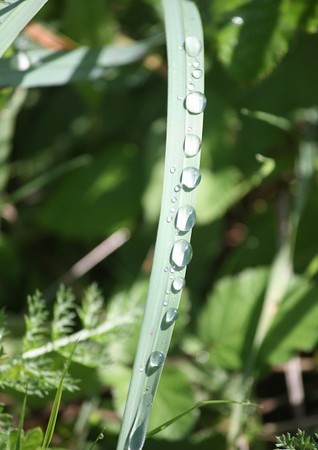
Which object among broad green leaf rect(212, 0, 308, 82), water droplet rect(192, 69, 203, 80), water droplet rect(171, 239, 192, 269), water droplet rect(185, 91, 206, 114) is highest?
broad green leaf rect(212, 0, 308, 82)

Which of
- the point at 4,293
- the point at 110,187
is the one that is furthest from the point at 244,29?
the point at 4,293

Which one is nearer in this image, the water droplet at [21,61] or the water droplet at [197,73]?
the water droplet at [197,73]

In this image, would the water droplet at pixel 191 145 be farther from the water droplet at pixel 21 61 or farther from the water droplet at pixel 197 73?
the water droplet at pixel 21 61

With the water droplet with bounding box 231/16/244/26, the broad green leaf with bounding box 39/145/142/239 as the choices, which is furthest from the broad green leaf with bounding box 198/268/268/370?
the water droplet with bounding box 231/16/244/26

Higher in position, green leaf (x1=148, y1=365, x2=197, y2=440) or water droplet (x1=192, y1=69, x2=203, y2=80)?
water droplet (x1=192, y1=69, x2=203, y2=80)

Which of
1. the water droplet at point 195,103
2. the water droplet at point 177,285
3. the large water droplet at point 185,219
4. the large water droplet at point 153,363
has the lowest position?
the large water droplet at point 153,363

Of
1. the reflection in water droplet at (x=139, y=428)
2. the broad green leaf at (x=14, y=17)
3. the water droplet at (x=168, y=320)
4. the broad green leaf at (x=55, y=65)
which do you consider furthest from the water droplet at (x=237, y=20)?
the reflection in water droplet at (x=139, y=428)

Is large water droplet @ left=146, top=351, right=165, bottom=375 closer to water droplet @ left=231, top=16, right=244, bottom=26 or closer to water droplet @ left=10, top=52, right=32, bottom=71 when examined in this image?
water droplet @ left=10, top=52, right=32, bottom=71
